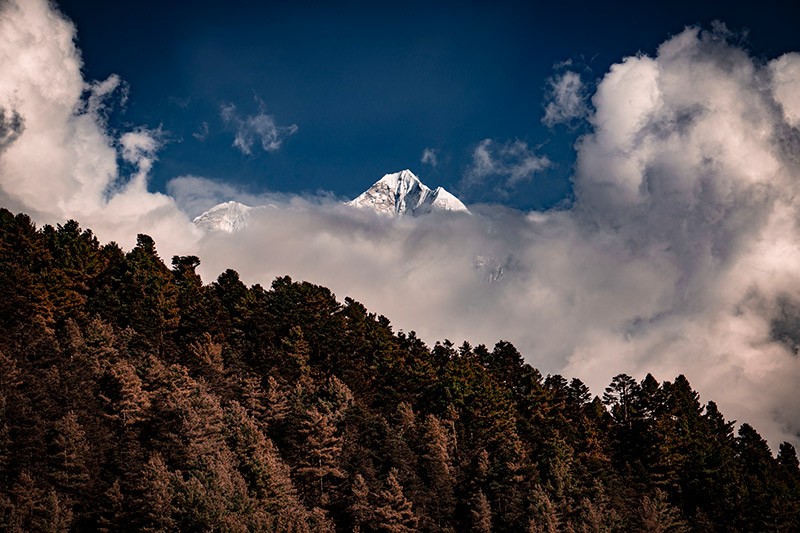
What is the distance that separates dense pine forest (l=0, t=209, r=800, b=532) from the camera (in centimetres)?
5519

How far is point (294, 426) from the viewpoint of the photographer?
7669 centimetres

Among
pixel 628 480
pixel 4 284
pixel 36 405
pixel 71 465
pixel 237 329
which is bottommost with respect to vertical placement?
pixel 71 465

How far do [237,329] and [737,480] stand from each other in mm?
78173

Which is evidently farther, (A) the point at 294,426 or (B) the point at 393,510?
(A) the point at 294,426

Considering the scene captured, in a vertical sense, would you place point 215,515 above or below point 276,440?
below

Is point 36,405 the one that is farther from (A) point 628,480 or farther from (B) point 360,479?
(A) point 628,480

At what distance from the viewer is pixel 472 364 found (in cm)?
10944

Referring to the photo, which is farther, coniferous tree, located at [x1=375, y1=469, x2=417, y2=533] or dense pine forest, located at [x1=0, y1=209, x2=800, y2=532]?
coniferous tree, located at [x1=375, y1=469, x2=417, y2=533]

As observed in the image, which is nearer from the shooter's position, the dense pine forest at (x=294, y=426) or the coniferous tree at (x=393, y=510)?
the dense pine forest at (x=294, y=426)

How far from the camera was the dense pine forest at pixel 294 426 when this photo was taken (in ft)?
181

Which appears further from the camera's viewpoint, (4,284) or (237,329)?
(237,329)

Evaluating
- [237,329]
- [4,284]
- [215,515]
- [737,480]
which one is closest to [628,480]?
[737,480]

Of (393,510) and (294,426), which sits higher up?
(294,426)

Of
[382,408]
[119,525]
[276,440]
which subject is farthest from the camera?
[382,408]
